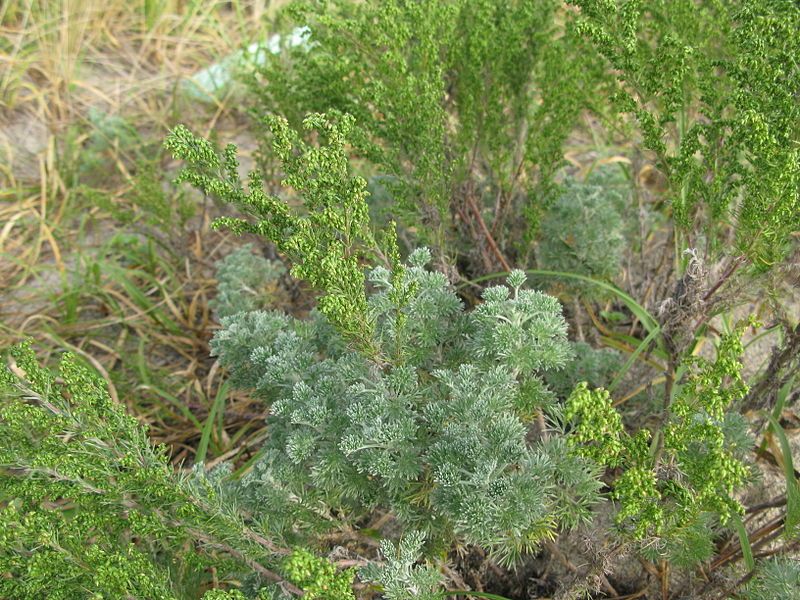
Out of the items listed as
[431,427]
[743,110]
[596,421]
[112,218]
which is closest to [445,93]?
[743,110]

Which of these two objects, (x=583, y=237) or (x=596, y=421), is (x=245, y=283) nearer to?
(x=583, y=237)

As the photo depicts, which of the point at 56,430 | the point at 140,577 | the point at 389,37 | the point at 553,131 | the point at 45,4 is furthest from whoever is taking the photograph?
the point at 45,4

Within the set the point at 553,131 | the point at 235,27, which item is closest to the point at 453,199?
the point at 553,131

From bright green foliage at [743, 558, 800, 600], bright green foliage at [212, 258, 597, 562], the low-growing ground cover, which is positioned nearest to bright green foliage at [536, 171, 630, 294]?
the low-growing ground cover

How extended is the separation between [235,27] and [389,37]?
3.44 meters

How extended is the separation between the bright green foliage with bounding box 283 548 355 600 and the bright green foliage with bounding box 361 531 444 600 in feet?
0.55

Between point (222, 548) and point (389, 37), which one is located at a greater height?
point (389, 37)

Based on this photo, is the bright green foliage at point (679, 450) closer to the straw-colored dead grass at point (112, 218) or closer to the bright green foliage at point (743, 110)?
the bright green foliage at point (743, 110)

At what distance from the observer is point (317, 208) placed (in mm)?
1755

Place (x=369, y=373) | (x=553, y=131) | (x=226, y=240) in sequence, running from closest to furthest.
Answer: (x=369, y=373) < (x=553, y=131) < (x=226, y=240)

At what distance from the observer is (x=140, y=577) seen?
1.51 m

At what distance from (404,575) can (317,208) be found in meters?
0.85

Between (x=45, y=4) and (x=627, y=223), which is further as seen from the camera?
(x=45, y=4)

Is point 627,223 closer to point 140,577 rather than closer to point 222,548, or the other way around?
point 222,548
